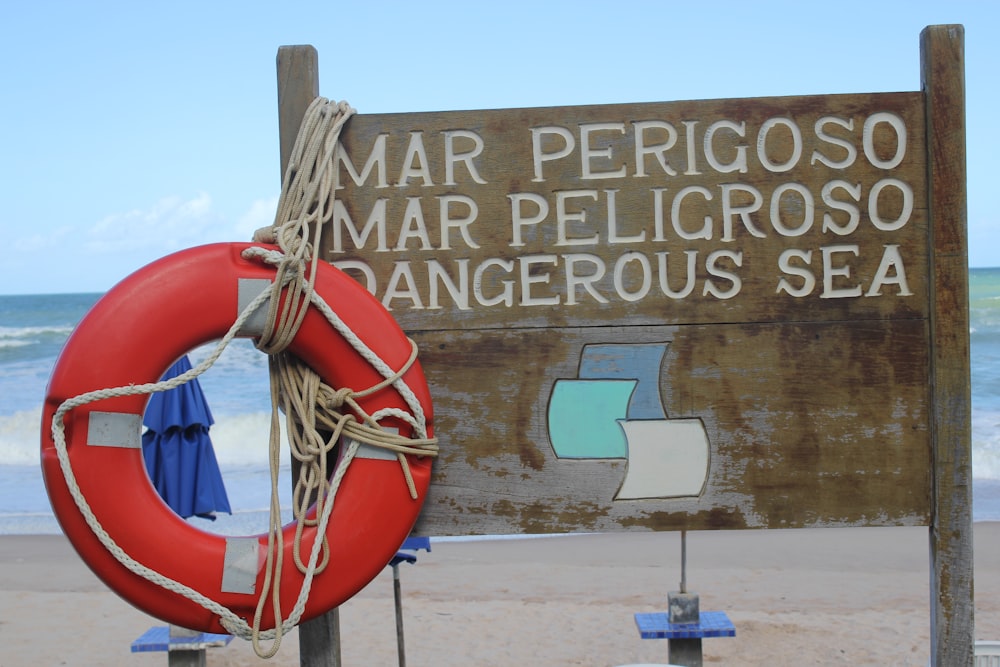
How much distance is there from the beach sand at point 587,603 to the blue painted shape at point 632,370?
115 inches

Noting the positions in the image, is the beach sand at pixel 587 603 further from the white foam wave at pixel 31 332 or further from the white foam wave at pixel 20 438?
the white foam wave at pixel 31 332

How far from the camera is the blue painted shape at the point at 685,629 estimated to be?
3510 millimetres

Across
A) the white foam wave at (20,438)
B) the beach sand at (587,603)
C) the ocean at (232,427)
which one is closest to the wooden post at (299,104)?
the beach sand at (587,603)

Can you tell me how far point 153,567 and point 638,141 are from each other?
125 centimetres

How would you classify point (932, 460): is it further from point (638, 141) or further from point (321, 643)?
point (321, 643)

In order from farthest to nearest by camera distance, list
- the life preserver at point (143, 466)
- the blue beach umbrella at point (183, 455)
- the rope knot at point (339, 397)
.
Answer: the blue beach umbrella at point (183, 455) → the rope knot at point (339, 397) → the life preserver at point (143, 466)

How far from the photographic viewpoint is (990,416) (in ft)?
40.1

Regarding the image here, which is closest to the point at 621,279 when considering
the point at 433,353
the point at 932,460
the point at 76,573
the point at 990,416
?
the point at 433,353

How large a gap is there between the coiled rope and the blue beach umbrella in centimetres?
217

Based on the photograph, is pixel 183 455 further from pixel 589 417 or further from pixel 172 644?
pixel 589 417

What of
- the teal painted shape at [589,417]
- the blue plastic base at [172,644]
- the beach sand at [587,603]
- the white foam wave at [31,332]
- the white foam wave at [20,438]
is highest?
the white foam wave at [31,332]

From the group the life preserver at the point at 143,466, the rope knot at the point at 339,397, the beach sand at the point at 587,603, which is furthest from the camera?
the beach sand at the point at 587,603

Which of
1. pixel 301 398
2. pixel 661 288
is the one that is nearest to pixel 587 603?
pixel 661 288

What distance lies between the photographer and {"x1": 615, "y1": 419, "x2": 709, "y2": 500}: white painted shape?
2045 mm
